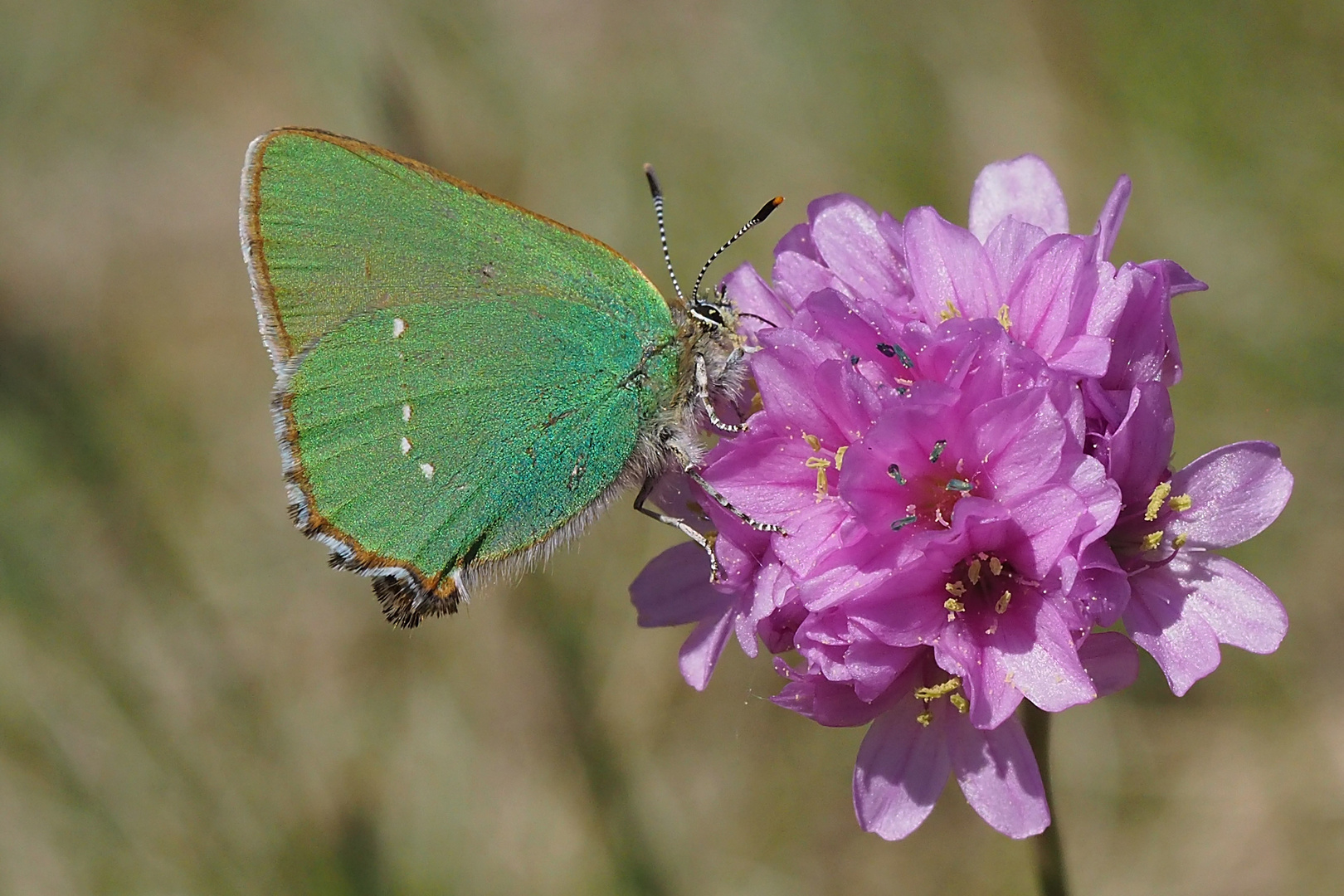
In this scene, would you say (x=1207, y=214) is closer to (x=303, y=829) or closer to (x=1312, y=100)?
(x=1312, y=100)

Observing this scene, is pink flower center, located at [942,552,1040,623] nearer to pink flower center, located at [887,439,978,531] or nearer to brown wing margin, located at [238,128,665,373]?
pink flower center, located at [887,439,978,531]

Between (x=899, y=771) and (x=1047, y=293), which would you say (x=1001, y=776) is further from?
(x=1047, y=293)

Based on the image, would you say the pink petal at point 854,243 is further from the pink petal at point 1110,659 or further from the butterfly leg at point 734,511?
the pink petal at point 1110,659

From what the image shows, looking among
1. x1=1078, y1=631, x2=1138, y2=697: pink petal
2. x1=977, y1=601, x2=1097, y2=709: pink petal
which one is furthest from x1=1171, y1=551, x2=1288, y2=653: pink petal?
x1=977, y1=601, x2=1097, y2=709: pink petal

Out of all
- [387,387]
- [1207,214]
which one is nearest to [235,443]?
[387,387]

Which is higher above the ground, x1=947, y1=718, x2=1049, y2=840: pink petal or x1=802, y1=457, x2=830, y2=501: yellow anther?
x1=802, y1=457, x2=830, y2=501: yellow anther

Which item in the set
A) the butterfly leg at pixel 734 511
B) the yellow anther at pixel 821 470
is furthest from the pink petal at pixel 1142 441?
the butterfly leg at pixel 734 511

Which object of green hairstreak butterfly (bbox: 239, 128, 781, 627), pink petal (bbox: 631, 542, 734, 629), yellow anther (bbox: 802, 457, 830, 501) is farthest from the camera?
green hairstreak butterfly (bbox: 239, 128, 781, 627)

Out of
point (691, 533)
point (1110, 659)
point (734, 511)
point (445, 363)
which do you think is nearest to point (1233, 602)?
point (1110, 659)
